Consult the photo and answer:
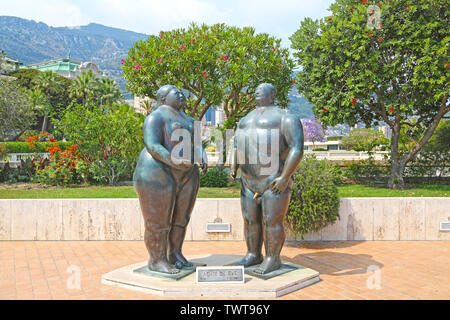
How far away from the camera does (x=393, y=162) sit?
37.3 feet

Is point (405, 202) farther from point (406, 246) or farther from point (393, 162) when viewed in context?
point (393, 162)

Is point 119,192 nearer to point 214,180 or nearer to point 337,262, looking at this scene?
point 214,180

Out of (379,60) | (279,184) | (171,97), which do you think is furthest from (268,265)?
(379,60)

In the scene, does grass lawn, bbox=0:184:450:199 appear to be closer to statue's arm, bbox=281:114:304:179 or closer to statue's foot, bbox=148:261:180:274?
statue's foot, bbox=148:261:180:274

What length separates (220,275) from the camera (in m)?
4.16

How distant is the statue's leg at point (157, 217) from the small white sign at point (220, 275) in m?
0.36

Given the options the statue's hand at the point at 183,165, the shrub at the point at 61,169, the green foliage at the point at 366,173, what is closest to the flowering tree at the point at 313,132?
the green foliage at the point at 366,173

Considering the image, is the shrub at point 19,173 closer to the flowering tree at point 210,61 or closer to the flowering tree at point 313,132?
the flowering tree at point 210,61

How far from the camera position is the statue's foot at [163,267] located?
4.34m

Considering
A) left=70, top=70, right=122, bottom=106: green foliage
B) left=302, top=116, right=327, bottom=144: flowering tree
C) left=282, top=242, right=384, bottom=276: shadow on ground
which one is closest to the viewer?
left=282, top=242, right=384, bottom=276: shadow on ground

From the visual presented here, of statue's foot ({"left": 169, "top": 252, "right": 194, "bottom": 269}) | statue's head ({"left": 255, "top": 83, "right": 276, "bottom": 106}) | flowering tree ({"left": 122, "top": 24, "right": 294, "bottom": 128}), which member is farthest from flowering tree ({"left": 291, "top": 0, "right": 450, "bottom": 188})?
statue's foot ({"left": 169, "top": 252, "right": 194, "bottom": 269})

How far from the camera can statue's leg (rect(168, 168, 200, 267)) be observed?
447cm

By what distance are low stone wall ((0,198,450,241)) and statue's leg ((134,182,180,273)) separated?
2724mm

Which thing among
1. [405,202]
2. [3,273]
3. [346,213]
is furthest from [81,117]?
[405,202]
